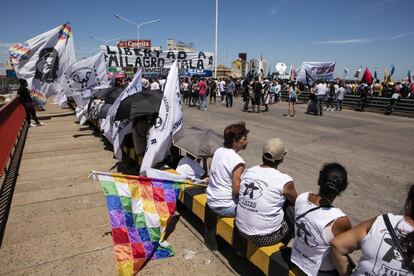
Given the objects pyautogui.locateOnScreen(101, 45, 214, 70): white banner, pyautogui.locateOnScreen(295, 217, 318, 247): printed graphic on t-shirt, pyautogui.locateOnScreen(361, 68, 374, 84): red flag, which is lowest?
pyautogui.locateOnScreen(295, 217, 318, 247): printed graphic on t-shirt

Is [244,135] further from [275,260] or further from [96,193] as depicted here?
[96,193]

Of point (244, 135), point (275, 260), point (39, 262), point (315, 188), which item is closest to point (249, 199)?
point (275, 260)

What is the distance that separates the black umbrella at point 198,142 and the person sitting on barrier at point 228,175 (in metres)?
0.73

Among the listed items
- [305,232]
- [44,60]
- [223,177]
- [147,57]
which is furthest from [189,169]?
[147,57]

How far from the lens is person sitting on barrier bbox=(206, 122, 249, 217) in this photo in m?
3.34

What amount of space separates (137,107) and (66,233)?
223cm

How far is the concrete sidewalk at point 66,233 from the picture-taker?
3350mm

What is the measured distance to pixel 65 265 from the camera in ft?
11.0

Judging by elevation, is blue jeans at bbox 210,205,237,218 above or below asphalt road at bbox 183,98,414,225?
above

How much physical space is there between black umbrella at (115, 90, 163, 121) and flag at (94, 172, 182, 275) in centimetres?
177

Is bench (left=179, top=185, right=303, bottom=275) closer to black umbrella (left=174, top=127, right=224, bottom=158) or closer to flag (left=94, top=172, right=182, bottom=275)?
flag (left=94, top=172, right=182, bottom=275)

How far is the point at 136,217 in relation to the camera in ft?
11.5

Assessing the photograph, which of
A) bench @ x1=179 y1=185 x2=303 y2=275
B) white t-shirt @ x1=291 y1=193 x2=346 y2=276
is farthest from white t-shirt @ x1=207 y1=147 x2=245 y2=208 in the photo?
white t-shirt @ x1=291 y1=193 x2=346 y2=276

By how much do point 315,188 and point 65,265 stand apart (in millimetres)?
4268
